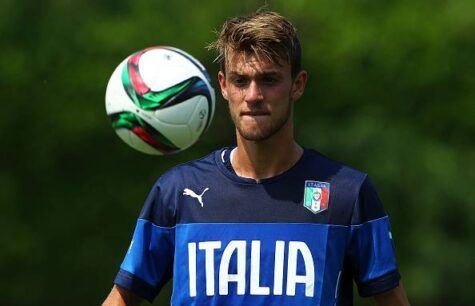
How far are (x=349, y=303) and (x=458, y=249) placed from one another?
23.7 feet

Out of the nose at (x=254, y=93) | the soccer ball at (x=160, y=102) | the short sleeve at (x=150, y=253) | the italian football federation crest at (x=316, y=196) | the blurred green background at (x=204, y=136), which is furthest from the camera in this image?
the blurred green background at (x=204, y=136)

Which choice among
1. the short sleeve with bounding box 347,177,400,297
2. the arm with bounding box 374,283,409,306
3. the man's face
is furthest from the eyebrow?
the arm with bounding box 374,283,409,306

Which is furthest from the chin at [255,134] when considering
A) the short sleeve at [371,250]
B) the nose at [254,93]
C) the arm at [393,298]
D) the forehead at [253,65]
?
the arm at [393,298]

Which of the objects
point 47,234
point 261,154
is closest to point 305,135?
point 47,234

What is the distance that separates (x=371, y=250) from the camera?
4.44 m

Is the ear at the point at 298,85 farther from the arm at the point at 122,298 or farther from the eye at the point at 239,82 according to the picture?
the arm at the point at 122,298

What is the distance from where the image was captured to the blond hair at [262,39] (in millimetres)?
4395

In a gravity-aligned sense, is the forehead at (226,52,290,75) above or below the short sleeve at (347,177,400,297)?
above

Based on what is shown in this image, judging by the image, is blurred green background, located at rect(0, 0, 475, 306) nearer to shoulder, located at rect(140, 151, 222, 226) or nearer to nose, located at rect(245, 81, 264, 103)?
shoulder, located at rect(140, 151, 222, 226)

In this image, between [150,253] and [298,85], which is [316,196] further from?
[150,253]

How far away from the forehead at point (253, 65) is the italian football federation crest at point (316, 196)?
0.49 metres

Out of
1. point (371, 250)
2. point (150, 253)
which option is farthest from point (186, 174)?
point (371, 250)

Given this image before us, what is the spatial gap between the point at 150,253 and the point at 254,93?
0.83 m

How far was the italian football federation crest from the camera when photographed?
448 cm
